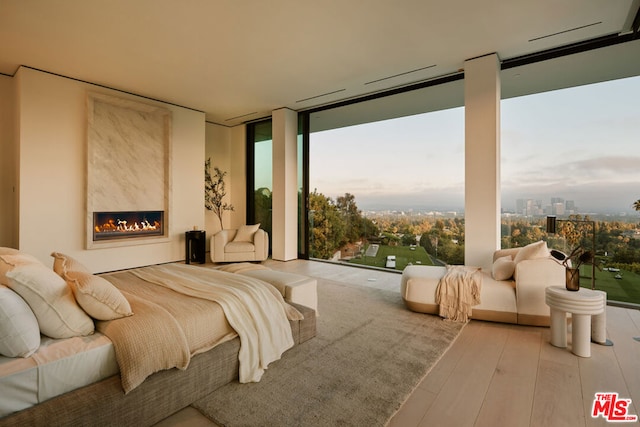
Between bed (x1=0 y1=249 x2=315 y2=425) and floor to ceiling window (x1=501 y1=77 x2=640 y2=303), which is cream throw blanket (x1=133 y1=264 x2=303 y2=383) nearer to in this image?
bed (x1=0 y1=249 x2=315 y2=425)

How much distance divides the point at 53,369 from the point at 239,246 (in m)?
4.67

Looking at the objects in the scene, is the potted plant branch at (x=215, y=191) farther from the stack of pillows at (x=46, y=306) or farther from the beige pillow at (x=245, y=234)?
the stack of pillows at (x=46, y=306)

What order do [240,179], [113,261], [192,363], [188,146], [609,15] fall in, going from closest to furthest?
1. [192,363]
2. [609,15]
3. [113,261]
4. [188,146]
5. [240,179]

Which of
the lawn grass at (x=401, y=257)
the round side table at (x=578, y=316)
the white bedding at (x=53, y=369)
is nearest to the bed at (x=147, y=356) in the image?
the white bedding at (x=53, y=369)

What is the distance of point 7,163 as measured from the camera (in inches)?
190

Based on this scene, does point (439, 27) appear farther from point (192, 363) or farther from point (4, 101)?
point (4, 101)

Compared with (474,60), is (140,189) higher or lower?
lower

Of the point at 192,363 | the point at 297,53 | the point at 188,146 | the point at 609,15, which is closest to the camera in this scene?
the point at 192,363

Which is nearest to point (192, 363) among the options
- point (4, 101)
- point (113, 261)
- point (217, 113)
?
point (113, 261)

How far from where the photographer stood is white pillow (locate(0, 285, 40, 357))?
1.41 m

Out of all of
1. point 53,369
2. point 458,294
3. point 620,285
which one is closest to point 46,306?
point 53,369

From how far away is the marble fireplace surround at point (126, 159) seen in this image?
514 cm

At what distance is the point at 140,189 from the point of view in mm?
Answer: 5742

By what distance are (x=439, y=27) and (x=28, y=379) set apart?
4.37m
